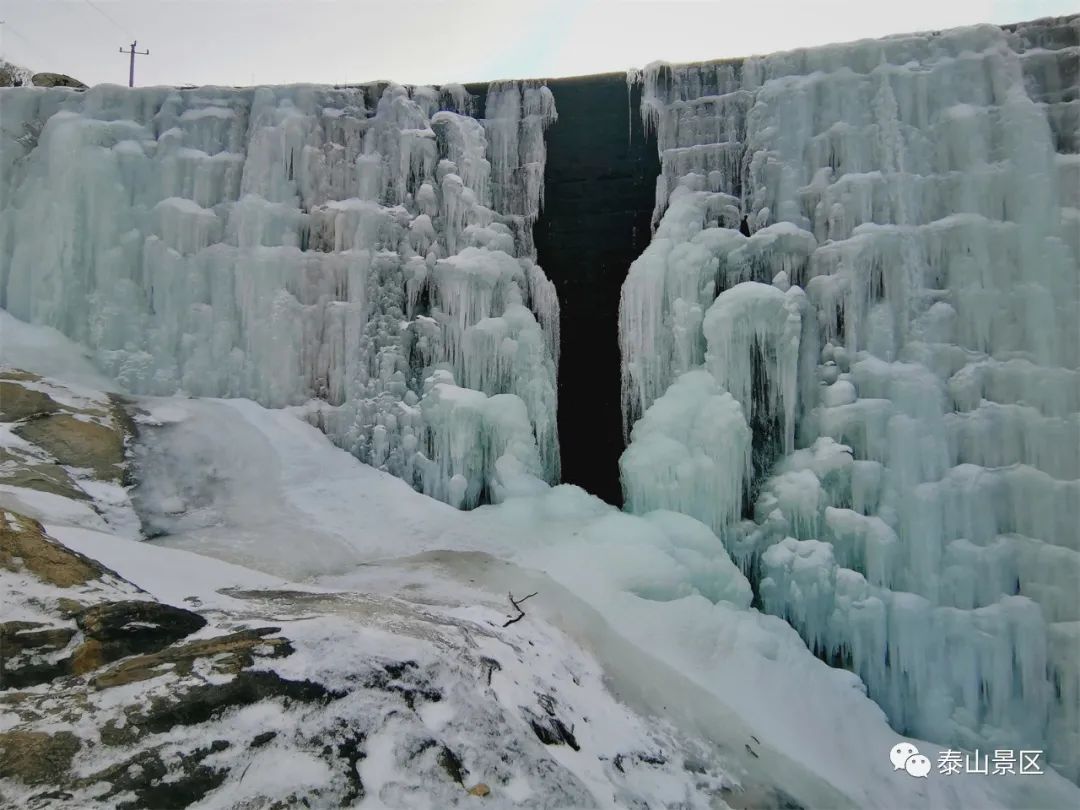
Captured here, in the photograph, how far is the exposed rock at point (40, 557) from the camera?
341 centimetres

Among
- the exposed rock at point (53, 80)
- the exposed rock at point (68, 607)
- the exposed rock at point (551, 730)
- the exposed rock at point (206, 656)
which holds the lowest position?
the exposed rock at point (551, 730)

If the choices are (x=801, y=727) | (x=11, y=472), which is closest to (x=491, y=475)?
(x=801, y=727)

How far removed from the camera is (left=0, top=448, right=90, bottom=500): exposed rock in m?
4.75

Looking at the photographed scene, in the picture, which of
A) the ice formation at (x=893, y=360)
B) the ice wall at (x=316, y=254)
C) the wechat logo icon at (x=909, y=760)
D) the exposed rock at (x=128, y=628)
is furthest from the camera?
the ice wall at (x=316, y=254)

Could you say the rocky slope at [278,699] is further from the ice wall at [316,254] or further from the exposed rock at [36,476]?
the ice wall at [316,254]

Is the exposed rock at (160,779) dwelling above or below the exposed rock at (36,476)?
below

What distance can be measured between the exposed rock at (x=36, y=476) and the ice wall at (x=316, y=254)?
64.2 inches

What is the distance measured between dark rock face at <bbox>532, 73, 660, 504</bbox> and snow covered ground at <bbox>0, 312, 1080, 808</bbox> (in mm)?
737

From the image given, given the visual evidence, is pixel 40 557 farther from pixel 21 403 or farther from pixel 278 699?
pixel 21 403

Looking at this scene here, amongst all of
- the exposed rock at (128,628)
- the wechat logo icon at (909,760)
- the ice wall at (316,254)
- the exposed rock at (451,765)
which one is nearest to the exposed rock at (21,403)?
the ice wall at (316,254)

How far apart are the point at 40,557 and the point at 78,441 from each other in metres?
2.28

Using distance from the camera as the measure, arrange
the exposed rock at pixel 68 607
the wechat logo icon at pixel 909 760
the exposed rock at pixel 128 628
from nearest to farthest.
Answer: the exposed rock at pixel 128 628 → the exposed rock at pixel 68 607 → the wechat logo icon at pixel 909 760

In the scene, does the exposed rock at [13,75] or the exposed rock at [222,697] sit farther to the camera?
the exposed rock at [13,75]

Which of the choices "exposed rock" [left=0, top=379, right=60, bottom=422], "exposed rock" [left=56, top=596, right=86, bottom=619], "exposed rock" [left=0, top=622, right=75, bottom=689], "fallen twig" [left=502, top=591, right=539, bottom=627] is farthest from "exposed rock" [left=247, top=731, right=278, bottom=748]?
"exposed rock" [left=0, top=379, right=60, bottom=422]
